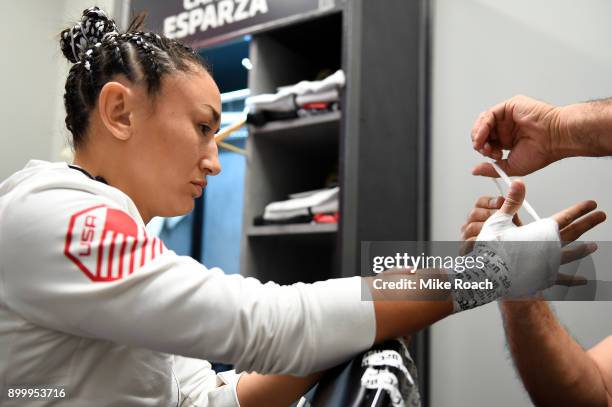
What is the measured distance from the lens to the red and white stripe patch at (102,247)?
2.27 ft

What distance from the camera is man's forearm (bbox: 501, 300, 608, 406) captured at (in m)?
1.19

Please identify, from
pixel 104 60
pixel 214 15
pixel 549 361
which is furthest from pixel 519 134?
pixel 214 15

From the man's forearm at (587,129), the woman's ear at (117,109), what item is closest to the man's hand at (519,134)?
the man's forearm at (587,129)

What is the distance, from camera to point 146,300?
677mm

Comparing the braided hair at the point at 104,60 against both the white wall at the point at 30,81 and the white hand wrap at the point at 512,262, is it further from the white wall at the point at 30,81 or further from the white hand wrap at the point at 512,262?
the white wall at the point at 30,81

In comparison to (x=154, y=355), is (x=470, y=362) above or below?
below

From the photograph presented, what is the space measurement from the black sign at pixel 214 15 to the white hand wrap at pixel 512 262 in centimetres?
120

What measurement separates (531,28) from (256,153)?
110 cm

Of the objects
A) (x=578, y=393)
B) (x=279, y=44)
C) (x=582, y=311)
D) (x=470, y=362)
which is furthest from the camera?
(x=279, y=44)

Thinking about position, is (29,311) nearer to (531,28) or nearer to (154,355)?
(154,355)

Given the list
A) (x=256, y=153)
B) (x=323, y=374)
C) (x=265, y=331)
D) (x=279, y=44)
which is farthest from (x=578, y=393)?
(x=279, y=44)

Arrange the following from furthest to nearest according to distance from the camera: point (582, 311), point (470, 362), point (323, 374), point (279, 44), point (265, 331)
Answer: point (279, 44)
point (470, 362)
point (582, 311)
point (323, 374)
point (265, 331)

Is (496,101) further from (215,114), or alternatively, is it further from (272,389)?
(272,389)

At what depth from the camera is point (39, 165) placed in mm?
836
